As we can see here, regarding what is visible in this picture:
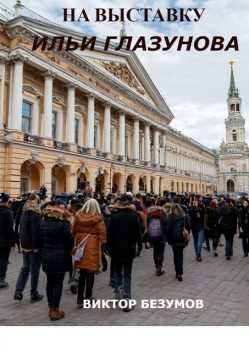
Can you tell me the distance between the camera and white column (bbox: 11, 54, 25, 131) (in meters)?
21.0

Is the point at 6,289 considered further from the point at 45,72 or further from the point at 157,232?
the point at 45,72

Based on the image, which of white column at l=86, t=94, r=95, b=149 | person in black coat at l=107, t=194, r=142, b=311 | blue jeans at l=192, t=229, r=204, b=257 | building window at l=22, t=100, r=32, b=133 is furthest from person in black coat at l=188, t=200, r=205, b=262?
white column at l=86, t=94, r=95, b=149

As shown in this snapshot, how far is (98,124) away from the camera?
107 ft

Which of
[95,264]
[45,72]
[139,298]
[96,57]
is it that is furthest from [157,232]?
[96,57]

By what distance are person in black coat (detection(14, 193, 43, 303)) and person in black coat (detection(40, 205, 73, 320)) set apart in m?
0.78

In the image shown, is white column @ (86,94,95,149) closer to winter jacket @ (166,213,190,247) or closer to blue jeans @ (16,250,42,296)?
winter jacket @ (166,213,190,247)

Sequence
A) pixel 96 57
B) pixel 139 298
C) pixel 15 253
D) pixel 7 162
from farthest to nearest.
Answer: pixel 96 57 < pixel 7 162 < pixel 15 253 < pixel 139 298

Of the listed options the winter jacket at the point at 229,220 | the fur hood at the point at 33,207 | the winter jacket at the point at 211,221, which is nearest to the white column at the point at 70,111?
the winter jacket at the point at 211,221

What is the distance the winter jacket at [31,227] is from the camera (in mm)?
6066

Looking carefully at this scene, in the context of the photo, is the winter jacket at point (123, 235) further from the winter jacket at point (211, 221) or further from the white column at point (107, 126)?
the white column at point (107, 126)

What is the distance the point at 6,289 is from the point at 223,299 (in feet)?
15.0

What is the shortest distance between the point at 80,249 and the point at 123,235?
0.83 m

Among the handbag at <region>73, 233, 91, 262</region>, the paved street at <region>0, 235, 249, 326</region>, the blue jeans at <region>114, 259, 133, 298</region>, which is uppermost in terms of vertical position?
the handbag at <region>73, 233, 91, 262</region>

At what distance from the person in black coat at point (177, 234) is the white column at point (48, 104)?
17.6m
